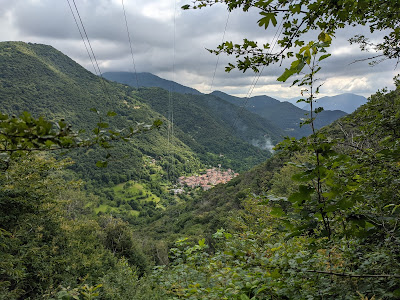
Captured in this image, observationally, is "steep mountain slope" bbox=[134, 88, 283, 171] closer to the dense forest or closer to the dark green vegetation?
the dense forest

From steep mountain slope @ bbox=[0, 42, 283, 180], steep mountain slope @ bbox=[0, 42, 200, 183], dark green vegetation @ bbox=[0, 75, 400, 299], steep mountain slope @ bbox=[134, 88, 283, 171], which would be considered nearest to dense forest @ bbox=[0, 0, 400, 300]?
dark green vegetation @ bbox=[0, 75, 400, 299]

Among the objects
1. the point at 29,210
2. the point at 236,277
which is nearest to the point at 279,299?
the point at 236,277

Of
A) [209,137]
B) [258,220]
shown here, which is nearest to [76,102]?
[209,137]

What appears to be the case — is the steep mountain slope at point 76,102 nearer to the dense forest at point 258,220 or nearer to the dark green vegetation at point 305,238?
the dense forest at point 258,220

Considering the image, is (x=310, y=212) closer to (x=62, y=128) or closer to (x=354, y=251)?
(x=354, y=251)

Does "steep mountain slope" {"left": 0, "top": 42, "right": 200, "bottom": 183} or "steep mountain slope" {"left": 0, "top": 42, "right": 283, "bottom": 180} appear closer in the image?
"steep mountain slope" {"left": 0, "top": 42, "right": 200, "bottom": 183}

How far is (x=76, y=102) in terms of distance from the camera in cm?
10525

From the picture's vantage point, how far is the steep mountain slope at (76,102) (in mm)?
84375

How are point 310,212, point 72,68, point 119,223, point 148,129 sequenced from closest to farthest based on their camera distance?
point 148,129 → point 310,212 → point 119,223 → point 72,68

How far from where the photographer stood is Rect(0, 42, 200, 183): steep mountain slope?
84375mm

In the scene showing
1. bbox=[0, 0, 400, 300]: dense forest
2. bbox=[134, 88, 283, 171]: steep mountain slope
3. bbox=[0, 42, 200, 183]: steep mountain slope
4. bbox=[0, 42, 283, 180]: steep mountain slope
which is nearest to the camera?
bbox=[0, 0, 400, 300]: dense forest

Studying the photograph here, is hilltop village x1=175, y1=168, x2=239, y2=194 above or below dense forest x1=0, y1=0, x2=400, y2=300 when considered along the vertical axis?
below

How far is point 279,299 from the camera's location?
80.7 inches

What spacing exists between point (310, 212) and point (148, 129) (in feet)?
4.08
